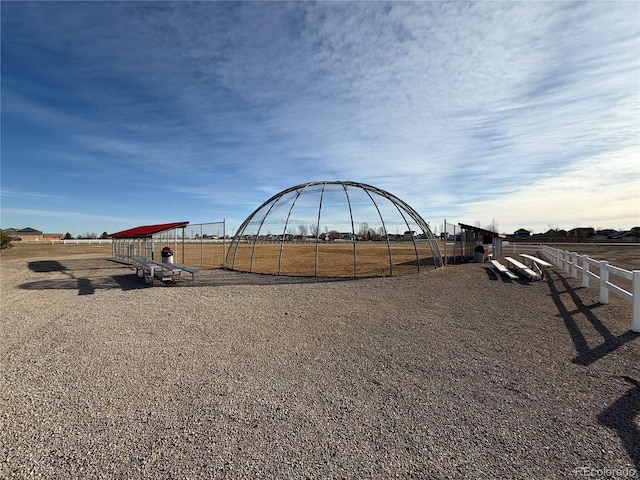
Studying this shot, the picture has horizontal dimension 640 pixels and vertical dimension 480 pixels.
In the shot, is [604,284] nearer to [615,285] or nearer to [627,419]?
[615,285]

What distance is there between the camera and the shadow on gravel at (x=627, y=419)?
8.34 feet

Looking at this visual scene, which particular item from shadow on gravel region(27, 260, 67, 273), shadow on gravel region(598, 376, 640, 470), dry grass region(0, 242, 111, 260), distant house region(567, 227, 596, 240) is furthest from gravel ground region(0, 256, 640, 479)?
distant house region(567, 227, 596, 240)

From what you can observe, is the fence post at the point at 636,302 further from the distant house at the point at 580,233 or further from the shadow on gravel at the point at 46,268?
the distant house at the point at 580,233

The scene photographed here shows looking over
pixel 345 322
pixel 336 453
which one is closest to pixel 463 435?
pixel 336 453

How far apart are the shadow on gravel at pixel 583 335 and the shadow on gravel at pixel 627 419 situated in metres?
0.97

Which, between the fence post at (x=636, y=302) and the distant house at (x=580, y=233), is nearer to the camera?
the fence post at (x=636, y=302)

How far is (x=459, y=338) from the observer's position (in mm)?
5312

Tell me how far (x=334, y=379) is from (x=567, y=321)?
493cm

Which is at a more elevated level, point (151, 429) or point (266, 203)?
point (266, 203)

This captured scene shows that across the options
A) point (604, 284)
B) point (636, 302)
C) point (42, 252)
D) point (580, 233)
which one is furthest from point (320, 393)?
point (580, 233)

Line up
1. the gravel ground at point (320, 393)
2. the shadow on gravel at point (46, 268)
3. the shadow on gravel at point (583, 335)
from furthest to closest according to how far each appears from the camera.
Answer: the shadow on gravel at point (46, 268) < the shadow on gravel at point (583, 335) < the gravel ground at point (320, 393)

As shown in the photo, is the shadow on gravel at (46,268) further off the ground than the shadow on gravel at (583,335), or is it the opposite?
the shadow on gravel at (46,268)

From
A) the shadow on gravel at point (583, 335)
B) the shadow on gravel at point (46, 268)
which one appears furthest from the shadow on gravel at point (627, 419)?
the shadow on gravel at point (46, 268)

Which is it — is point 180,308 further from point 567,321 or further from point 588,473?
point 567,321
